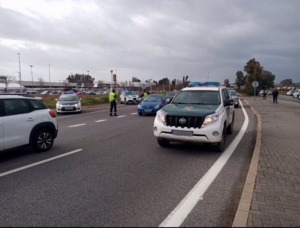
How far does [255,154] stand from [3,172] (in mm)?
6019

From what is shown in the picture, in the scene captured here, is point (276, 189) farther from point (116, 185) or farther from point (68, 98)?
point (68, 98)

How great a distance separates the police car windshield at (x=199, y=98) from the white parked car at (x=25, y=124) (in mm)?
3987

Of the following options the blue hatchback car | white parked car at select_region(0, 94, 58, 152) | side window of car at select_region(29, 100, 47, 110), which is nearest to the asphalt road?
white parked car at select_region(0, 94, 58, 152)

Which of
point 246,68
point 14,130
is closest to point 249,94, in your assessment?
point 246,68

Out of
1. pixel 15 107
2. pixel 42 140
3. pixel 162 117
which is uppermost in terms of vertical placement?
pixel 15 107

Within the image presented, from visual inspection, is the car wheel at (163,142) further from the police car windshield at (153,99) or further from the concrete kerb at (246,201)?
the police car windshield at (153,99)

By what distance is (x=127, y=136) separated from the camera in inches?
397

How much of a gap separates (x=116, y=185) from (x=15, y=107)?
12.3ft

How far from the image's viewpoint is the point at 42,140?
24.7 ft

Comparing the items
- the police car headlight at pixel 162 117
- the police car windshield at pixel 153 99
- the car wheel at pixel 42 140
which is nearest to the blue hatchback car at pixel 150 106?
the police car windshield at pixel 153 99

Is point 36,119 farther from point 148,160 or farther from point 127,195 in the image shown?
point 127,195

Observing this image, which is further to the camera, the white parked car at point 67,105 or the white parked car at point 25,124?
the white parked car at point 67,105

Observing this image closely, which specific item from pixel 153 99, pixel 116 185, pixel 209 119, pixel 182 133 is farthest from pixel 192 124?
pixel 153 99

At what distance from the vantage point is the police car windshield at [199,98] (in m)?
8.38
